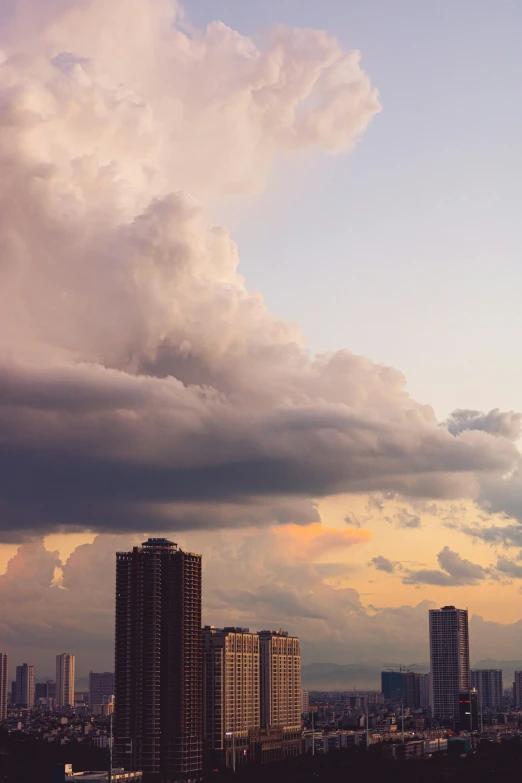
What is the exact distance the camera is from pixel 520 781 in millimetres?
199875

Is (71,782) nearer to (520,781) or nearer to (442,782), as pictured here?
(442,782)

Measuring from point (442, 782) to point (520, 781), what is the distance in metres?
12.8

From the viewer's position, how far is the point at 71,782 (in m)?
192

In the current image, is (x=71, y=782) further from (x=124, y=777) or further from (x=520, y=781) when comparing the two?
(x=520, y=781)

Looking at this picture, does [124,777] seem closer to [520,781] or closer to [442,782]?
[442,782]

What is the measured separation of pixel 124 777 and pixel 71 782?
356 inches

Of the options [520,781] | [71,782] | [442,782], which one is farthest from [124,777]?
[520,781]

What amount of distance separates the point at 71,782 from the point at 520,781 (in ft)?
239

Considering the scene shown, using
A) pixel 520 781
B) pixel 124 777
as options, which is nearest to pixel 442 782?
pixel 520 781

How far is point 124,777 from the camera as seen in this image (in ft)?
643

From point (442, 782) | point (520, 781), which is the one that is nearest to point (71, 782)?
point (442, 782)

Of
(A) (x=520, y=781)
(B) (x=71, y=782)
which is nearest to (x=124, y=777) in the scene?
(B) (x=71, y=782)
